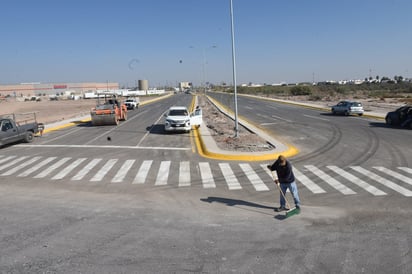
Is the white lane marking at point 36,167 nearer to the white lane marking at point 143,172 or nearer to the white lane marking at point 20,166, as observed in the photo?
the white lane marking at point 20,166

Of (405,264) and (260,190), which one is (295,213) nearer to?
(260,190)

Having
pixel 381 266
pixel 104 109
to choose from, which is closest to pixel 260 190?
pixel 381 266

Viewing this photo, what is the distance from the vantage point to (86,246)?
571 cm

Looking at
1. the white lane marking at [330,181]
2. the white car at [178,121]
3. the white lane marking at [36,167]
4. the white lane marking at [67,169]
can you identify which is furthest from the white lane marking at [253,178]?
the white car at [178,121]

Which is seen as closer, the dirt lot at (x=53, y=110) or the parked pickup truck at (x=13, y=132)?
the parked pickup truck at (x=13, y=132)

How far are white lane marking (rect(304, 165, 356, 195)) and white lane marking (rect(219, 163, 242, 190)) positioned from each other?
2958 millimetres

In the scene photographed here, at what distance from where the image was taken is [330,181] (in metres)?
9.88

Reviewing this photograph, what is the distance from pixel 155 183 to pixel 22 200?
3925 mm

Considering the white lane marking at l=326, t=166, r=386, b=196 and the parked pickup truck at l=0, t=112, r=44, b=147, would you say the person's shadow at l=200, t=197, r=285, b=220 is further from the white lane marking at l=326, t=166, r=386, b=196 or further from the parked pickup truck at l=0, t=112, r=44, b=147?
the parked pickup truck at l=0, t=112, r=44, b=147

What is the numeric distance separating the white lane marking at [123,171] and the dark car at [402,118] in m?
19.5

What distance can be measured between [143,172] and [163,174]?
893 mm

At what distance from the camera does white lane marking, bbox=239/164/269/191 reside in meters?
9.51

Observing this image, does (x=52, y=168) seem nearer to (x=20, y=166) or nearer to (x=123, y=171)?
(x=20, y=166)

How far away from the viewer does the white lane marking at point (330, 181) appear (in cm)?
891
